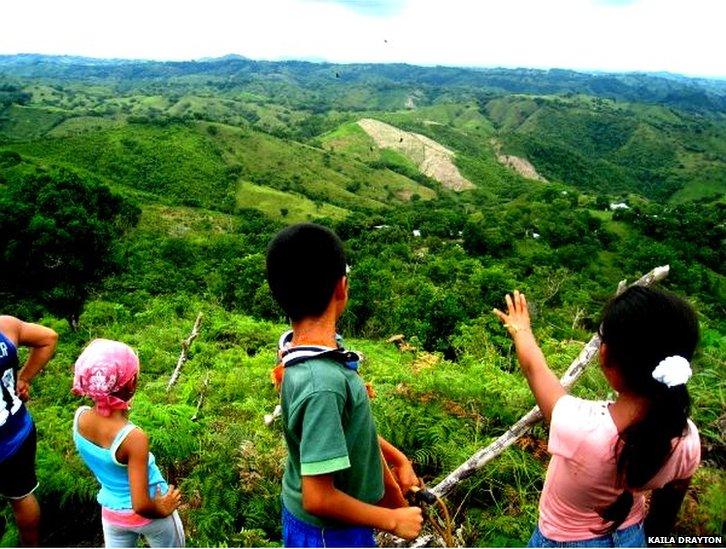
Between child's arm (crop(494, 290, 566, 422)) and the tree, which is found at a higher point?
child's arm (crop(494, 290, 566, 422))

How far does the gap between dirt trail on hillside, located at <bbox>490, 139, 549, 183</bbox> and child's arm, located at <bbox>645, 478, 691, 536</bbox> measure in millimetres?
149198

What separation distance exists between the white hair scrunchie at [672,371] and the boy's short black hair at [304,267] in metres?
1.30

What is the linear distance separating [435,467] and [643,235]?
225 feet

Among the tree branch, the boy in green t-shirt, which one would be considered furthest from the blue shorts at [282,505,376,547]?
the tree branch

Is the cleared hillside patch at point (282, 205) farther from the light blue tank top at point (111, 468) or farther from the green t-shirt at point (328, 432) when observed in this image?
the green t-shirt at point (328, 432)

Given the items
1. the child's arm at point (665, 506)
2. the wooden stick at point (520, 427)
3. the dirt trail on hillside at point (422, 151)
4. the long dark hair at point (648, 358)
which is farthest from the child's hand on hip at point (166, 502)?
the dirt trail on hillside at point (422, 151)

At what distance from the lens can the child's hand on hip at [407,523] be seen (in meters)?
2.06

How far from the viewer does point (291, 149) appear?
372 ft

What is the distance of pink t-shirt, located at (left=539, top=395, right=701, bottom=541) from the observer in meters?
2.12

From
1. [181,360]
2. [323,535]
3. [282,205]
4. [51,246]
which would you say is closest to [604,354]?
[323,535]

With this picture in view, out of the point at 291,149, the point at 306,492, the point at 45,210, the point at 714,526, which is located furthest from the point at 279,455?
the point at 291,149

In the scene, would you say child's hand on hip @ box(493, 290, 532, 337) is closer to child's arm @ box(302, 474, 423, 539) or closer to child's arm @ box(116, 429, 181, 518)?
child's arm @ box(302, 474, 423, 539)

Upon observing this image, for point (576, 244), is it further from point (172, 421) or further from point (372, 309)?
point (172, 421)

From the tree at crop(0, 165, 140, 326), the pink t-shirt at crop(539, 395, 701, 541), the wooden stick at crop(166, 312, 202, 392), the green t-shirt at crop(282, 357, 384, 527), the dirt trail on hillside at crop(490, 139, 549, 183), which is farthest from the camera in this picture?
the dirt trail on hillside at crop(490, 139, 549, 183)
